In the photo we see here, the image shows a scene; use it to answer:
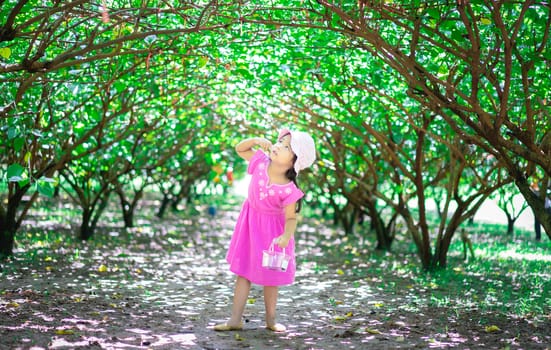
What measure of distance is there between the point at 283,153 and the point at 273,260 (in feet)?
2.86

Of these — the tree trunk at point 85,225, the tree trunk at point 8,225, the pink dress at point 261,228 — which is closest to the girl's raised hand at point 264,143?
the pink dress at point 261,228

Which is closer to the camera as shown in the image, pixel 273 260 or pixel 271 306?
pixel 273 260

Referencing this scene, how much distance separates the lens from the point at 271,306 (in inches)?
227

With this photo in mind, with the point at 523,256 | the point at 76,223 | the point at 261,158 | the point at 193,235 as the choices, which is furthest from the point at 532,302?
the point at 76,223

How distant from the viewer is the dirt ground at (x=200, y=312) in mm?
5320

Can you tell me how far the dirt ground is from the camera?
5.32 m

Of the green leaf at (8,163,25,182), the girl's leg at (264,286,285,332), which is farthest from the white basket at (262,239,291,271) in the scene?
the green leaf at (8,163,25,182)

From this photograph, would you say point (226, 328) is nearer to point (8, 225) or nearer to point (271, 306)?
point (271, 306)

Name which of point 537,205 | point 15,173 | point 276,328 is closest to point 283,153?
point 276,328

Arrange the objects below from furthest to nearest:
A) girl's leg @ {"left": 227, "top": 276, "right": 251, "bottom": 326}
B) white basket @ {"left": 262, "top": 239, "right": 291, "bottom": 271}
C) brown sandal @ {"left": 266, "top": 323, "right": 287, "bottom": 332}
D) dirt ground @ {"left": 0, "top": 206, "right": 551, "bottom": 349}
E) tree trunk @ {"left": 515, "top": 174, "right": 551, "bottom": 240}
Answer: tree trunk @ {"left": 515, "top": 174, "right": 551, "bottom": 240} < brown sandal @ {"left": 266, "top": 323, "right": 287, "bottom": 332} < girl's leg @ {"left": 227, "top": 276, "right": 251, "bottom": 326} < white basket @ {"left": 262, "top": 239, "right": 291, "bottom": 271} < dirt ground @ {"left": 0, "top": 206, "right": 551, "bottom": 349}

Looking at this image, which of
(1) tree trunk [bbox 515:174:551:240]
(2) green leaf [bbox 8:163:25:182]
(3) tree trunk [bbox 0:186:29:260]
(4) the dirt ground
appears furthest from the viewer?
(3) tree trunk [bbox 0:186:29:260]

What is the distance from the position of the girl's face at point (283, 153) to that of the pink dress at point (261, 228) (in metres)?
0.10

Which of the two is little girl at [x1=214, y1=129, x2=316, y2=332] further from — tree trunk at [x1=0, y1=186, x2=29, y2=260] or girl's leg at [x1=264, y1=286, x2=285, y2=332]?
tree trunk at [x1=0, y1=186, x2=29, y2=260]

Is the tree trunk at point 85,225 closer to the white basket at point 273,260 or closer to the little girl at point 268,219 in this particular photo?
the little girl at point 268,219
